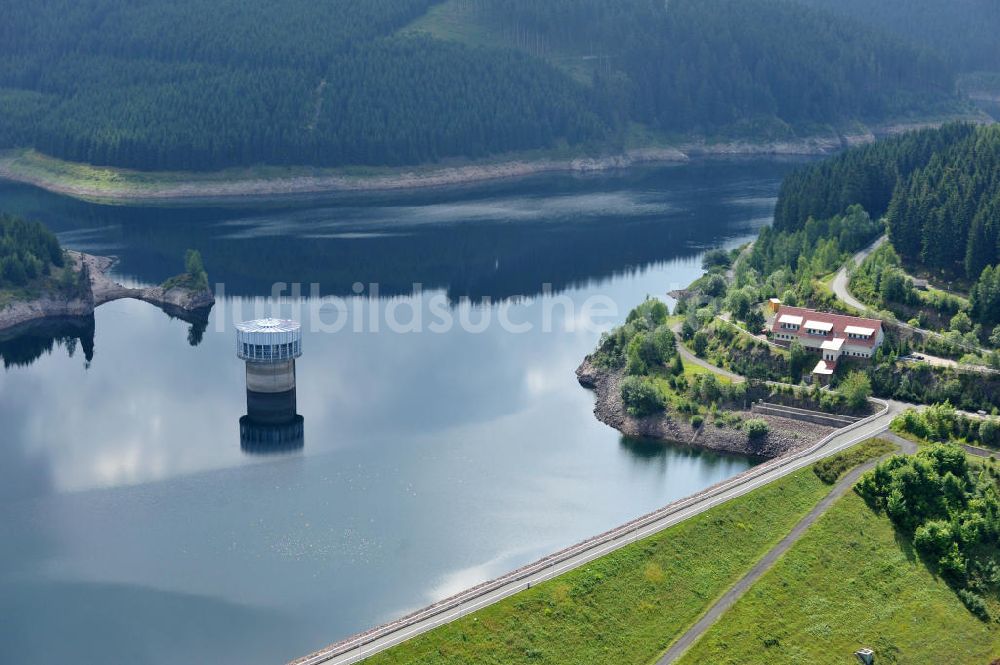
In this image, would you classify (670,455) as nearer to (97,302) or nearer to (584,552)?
(584,552)

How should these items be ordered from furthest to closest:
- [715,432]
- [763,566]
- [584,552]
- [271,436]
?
1. [271,436]
2. [715,432]
3. [763,566]
4. [584,552]

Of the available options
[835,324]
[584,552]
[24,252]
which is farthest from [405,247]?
[584,552]

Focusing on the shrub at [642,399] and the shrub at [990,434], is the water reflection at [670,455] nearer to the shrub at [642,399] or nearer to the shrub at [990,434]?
the shrub at [642,399]

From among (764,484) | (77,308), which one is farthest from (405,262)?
(764,484)

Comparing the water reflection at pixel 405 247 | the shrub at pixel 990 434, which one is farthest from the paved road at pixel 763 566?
the water reflection at pixel 405 247

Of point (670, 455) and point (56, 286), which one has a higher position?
point (56, 286)

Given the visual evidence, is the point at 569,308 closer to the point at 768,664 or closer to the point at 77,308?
the point at 77,308
